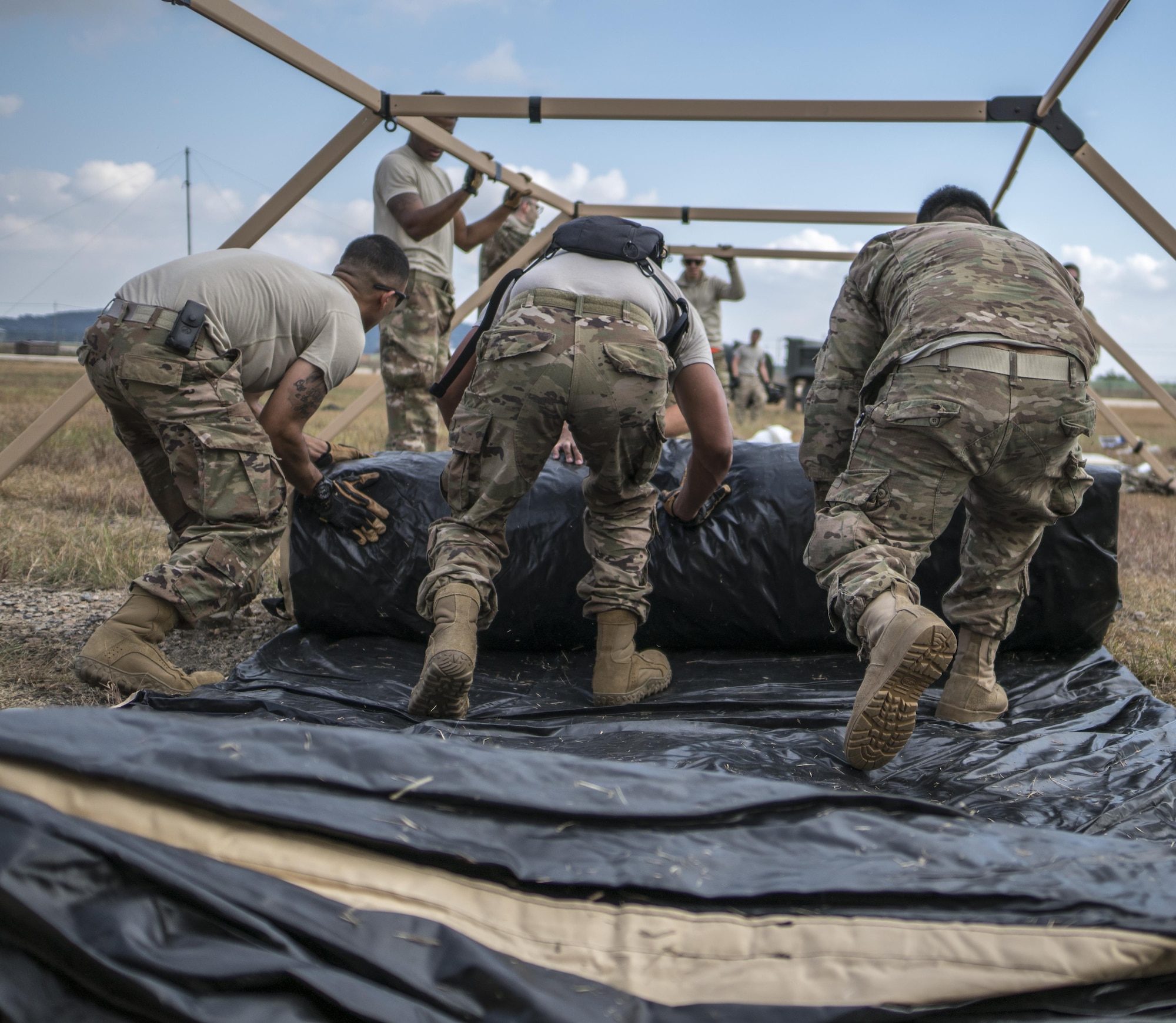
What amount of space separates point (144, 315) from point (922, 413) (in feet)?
6.43

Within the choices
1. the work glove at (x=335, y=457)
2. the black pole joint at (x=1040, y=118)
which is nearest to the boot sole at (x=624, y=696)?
the work glove at (x=335, y=457)

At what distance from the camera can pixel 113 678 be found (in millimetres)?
2416

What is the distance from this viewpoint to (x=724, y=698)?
95.6 inches

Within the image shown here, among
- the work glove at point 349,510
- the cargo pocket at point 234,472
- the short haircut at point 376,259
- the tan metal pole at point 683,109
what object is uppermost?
the tan metal pole at point 683,109

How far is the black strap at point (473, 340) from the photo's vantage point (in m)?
2.40

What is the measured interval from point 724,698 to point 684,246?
4897mm

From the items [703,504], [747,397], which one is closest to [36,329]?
[747,397]

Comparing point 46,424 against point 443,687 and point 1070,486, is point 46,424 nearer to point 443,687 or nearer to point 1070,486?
point 443,687

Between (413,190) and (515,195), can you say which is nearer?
(413,190)

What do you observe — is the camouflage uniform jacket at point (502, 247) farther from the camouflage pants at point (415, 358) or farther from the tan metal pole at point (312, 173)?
the tan metal pole at point (312, 173)

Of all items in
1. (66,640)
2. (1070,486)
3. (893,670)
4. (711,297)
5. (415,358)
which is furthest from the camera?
(711,297)

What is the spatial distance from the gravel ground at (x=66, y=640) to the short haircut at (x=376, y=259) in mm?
1245

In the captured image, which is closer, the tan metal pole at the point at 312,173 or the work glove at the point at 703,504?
the work glove at the point at 703,504

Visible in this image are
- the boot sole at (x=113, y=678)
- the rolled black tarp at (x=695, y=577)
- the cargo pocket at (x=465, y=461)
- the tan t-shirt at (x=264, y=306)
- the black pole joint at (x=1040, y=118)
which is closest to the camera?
the cargo pocket at (x=465, y=461)
